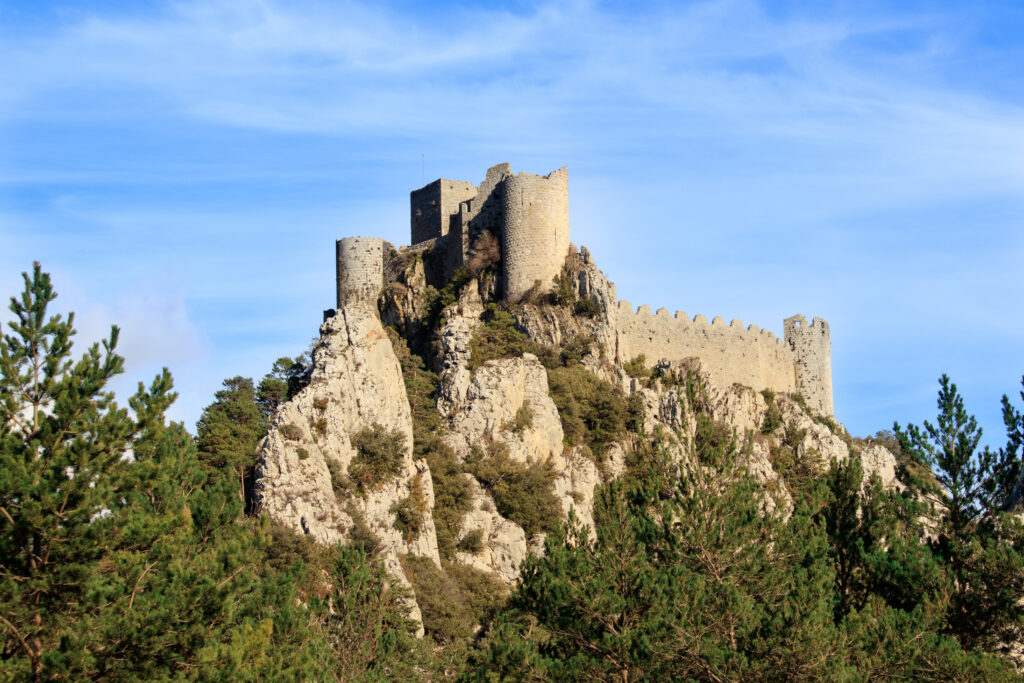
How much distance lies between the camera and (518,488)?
124ft

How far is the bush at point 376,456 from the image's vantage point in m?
34.6

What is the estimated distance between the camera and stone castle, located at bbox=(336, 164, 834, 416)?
45.0 metres

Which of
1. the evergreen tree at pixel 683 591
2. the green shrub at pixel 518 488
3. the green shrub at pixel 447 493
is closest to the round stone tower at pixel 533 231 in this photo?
the green shrub at pixel 518 488

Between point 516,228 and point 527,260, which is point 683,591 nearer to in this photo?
point 527,260

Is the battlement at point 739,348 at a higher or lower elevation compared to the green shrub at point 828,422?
higher

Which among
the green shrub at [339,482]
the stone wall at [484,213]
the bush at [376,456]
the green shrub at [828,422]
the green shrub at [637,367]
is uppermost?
the stone wall at [484,213]

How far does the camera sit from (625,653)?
70.6 feet

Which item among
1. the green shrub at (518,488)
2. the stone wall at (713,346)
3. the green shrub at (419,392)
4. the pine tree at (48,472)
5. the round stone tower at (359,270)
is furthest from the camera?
the stone wall at (713,346)

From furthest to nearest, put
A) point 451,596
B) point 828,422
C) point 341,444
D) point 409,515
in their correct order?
point 828,422, point 341,444, point 409,515, point 451,596

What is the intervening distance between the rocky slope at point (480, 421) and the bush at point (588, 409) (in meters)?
0.08

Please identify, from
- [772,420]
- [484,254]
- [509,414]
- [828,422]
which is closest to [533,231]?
[484,254]

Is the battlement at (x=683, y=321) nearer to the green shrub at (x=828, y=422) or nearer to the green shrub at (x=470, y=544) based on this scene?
the green shrub at (x=828, y=422)

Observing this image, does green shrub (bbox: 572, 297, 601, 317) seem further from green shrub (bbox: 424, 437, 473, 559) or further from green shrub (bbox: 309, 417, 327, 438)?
green shrub (bbox: 309, 417, 327, 438)

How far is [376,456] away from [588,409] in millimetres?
10313
